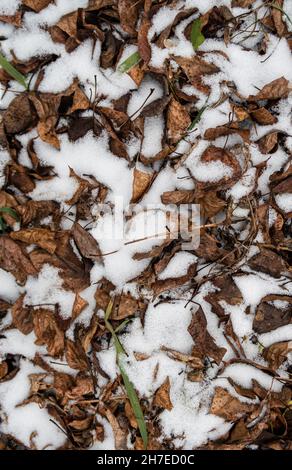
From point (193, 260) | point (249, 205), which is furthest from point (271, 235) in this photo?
point (193, 260)

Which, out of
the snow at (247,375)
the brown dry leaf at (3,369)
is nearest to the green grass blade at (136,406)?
the snow at (247,375)

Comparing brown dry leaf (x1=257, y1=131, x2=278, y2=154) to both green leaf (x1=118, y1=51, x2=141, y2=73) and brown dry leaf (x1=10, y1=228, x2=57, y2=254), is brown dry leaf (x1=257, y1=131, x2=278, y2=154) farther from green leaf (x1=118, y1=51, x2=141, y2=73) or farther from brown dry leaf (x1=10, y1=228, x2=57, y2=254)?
brown dry leaf (x1=10, y1=228, x2=57, y2=254)

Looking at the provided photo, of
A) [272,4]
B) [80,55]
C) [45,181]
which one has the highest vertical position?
[272,4]

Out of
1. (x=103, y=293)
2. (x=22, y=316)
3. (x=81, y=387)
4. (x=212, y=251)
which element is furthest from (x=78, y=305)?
(x=212, y=251)
